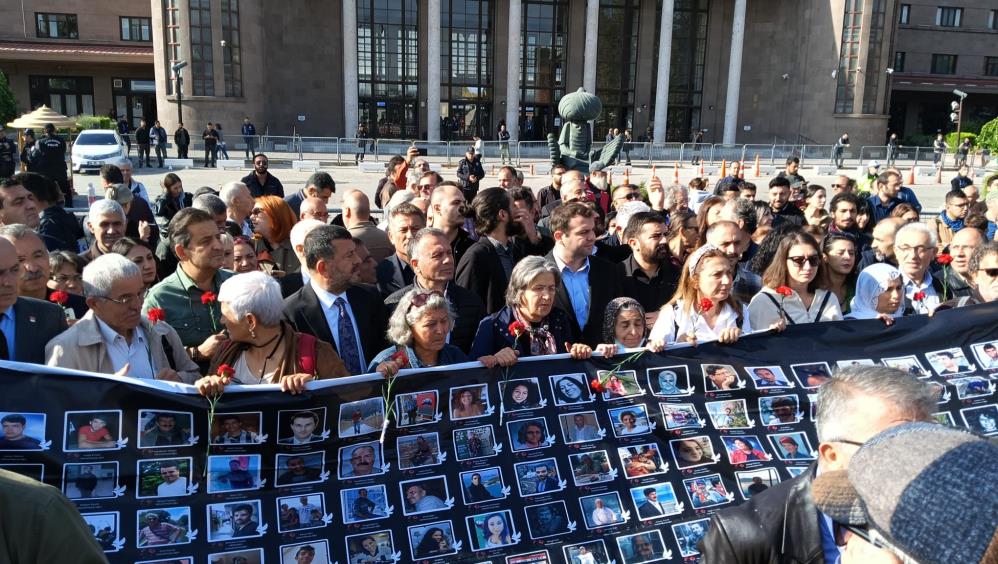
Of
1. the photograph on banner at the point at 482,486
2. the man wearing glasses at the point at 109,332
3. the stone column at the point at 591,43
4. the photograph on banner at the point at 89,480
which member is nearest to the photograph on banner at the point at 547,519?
the photograph on banner at the point at 482,486

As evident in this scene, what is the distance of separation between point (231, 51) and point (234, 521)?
Answer: 42929 mm

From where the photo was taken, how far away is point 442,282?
5.25 metres

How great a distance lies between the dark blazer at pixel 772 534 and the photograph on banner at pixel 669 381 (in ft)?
5.50

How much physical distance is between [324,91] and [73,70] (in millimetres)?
15959

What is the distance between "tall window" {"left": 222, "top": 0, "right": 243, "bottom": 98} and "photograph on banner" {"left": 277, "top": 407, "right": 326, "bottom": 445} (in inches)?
1649

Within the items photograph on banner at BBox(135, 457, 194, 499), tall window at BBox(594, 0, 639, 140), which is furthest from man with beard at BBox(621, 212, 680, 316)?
tall window at BBox(594, 0, 639, 140)

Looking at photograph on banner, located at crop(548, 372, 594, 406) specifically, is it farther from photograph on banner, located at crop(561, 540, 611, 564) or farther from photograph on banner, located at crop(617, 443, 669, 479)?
photograph on banner, located at crop(561, 540, 611, 564)

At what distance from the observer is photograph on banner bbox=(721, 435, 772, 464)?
162 inches

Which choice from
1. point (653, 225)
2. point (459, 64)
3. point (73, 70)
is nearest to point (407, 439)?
point (653, 225)

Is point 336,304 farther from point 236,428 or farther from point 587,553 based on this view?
point 587,553

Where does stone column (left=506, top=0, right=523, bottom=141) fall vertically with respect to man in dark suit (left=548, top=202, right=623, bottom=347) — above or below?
above

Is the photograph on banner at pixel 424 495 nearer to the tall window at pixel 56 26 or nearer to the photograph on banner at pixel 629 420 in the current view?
the photograph on banner at pixel 629 420

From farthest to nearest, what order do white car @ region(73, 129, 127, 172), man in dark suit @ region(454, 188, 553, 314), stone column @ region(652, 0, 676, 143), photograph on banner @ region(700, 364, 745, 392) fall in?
stone column @ region(652, 0, 676, 143) → white car @ region(73, 129, 127, 172) → man in dark suit @ region(454, 188, 553, 314) → photograph on banner @ region(700, 364, 745, 392)

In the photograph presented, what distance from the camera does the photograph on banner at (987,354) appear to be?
4.94 meters
